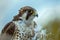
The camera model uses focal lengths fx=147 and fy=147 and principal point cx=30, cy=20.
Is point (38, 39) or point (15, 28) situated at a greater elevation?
point (15, 28)

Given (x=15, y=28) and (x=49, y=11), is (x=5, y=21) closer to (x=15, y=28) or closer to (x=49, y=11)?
(x=15, y=28)

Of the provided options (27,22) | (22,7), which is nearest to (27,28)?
(27,22)

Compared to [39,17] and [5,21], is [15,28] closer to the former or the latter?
[5,21]

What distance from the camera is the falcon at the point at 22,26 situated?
1217 millimetres

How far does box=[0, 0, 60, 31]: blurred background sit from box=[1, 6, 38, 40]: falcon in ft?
0.11

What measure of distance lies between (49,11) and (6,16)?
14.6 inches

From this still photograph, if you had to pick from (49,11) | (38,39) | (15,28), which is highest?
(49,11)

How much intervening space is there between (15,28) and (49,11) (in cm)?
32

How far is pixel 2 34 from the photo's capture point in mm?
1229

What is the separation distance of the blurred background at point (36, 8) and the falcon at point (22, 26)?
34 millimetres

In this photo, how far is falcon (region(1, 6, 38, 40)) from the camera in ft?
3.99

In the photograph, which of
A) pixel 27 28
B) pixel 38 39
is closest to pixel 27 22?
pixel 27 28

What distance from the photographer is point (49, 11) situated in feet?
4.10

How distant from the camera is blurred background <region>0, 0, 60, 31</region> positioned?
49.1 inches
